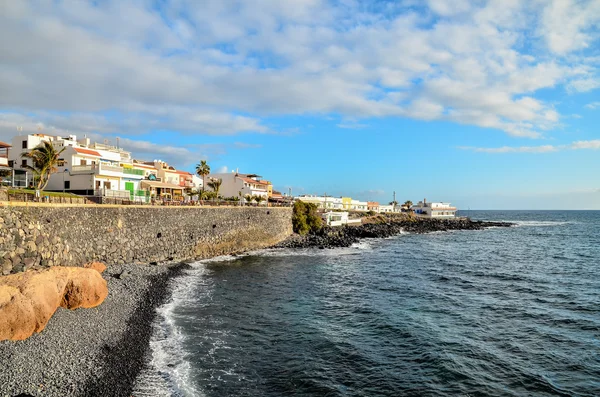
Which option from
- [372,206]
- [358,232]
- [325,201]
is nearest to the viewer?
[358,232]

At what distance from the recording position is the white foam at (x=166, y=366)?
13.4 meters

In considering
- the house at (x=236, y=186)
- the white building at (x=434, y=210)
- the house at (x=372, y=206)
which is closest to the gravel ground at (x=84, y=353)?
the house at (x=236, y=186)

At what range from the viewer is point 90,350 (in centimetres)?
1514

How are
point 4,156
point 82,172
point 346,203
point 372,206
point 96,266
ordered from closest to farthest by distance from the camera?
point 96,266, point 82,172, point 4,156, point 346,203, point 372,206

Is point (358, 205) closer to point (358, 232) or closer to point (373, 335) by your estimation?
point (358, 232)

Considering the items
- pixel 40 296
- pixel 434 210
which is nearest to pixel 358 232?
pixel 40 296

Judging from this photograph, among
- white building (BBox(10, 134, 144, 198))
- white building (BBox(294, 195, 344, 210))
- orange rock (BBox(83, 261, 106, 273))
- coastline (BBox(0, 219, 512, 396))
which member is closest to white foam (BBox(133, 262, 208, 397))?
coastline (BBox(0, 219, 512, 396))

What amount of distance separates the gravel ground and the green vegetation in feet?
153

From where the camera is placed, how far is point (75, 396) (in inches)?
467

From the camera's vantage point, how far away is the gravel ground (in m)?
12.3

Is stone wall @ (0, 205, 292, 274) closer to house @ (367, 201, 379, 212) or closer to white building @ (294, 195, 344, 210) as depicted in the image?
white building @ (294, 195, 344, 210)

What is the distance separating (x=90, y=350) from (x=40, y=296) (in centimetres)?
382

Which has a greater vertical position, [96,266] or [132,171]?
[132,171]

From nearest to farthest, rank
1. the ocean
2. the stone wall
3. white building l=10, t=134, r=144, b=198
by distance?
the ocean < the stone wall < white building l=10, t=134, r=144, b=198
